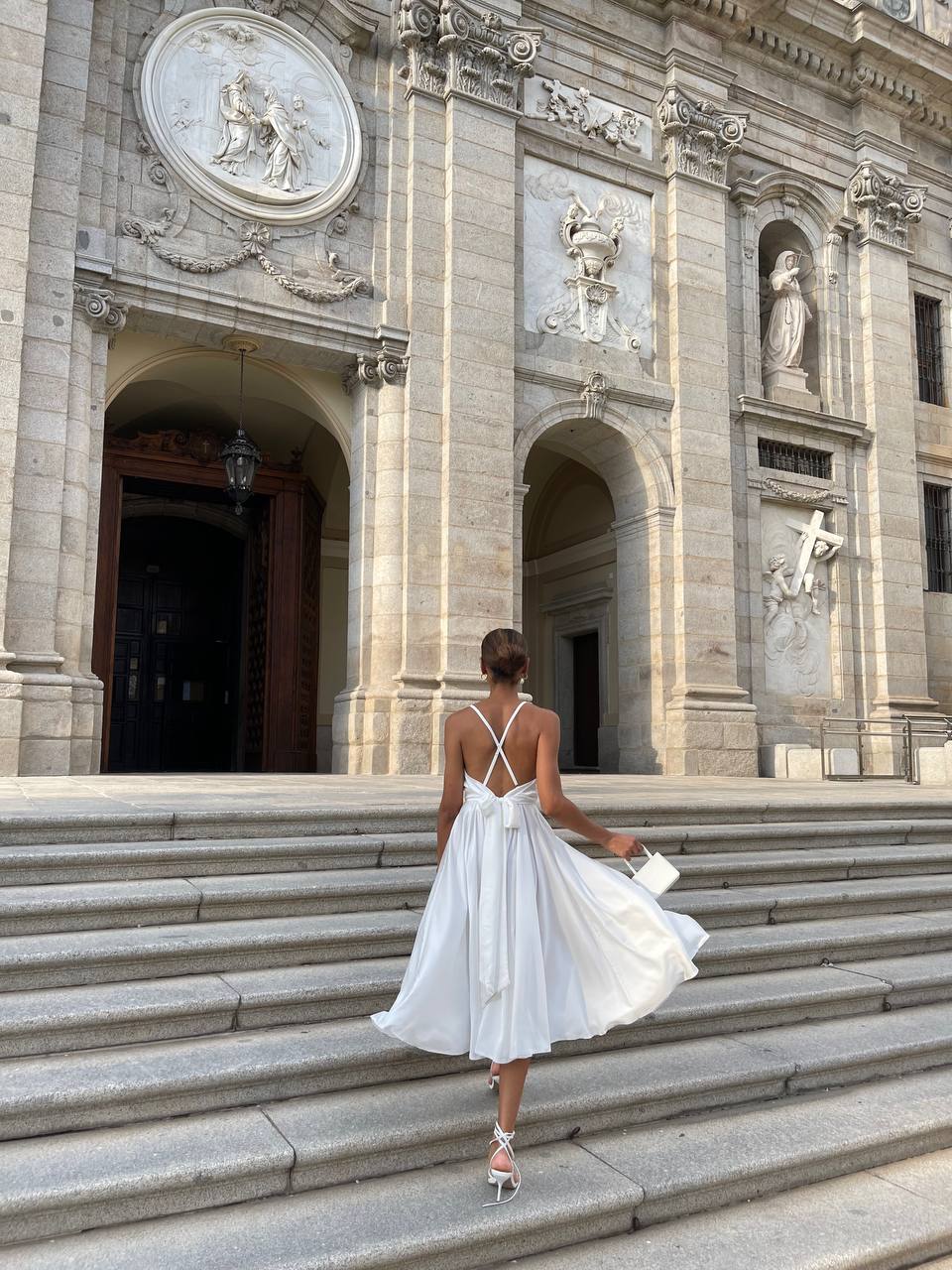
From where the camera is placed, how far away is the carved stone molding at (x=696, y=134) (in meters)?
15.0

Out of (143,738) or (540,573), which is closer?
(143,738)

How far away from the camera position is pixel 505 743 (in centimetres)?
372

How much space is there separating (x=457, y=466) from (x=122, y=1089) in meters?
9.77

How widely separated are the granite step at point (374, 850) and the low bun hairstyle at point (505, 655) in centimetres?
236

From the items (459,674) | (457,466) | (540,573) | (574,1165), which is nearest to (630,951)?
(574,1165)

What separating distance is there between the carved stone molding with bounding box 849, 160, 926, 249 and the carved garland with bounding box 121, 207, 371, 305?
983cm

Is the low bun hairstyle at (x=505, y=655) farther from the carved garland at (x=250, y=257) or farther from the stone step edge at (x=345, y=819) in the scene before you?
the carved garland at (x=250, y=257)

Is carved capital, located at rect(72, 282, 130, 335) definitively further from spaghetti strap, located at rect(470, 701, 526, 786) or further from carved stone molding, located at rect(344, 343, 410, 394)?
spaghetti strap, located at rect(470, 701, 526, 786)

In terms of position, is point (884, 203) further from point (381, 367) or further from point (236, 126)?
point (236, 126)

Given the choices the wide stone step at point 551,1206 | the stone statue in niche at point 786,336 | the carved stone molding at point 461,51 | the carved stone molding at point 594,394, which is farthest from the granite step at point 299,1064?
the stone statue in niche at point 786,336

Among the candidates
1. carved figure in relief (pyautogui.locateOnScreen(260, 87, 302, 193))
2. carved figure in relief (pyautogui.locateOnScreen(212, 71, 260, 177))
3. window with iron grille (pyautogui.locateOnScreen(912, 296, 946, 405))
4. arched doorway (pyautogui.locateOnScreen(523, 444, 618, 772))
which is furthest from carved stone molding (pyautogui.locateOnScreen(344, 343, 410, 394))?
window with iron grille (pyautogui.locateOnScreen(912, 296, 946, 405))

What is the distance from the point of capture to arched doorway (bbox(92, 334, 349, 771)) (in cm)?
1464

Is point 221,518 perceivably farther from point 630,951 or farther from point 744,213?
point 630,951

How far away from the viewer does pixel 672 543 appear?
14.4 meters
